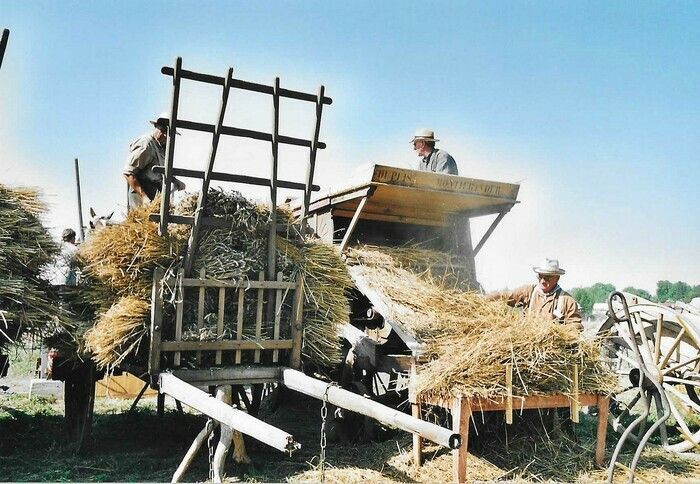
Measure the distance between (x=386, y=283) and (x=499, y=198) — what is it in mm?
1841

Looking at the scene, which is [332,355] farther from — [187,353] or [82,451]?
[82,451]

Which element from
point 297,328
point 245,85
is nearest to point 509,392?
point 297,328

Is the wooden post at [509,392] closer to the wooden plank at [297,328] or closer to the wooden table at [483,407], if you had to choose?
the wooden table at [483,407]

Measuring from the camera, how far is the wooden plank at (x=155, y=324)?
197 inches

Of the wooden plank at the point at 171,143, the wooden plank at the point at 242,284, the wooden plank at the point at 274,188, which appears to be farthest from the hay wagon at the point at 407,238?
the wooden plank at the point at 171,143

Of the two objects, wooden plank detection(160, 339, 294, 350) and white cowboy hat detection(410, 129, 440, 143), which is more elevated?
white cowboy hat detection(410, 129, 440, 143)

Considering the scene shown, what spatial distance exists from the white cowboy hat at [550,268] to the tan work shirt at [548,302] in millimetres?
285

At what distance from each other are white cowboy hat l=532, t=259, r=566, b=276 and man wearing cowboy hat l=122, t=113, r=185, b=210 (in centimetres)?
442

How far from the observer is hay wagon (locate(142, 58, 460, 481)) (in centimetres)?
495

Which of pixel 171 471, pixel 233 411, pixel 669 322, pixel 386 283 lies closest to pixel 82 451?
pixel 171 471

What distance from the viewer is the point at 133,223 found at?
527 centimetres

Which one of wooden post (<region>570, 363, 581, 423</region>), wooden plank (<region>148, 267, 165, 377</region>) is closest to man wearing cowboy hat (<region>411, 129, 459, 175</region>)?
wooden post (<region>570, 363, 581, 423</region>)

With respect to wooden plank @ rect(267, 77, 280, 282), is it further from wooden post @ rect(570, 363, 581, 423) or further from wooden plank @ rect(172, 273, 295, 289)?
wooden post @ rect(570, 363, 581, 423)

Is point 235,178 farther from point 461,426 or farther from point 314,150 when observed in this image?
point 461,426
